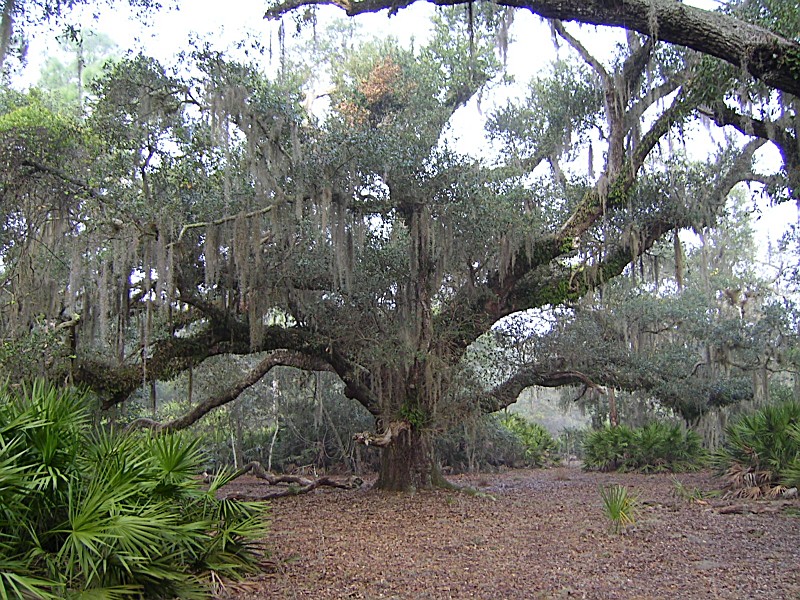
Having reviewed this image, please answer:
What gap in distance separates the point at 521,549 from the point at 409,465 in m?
4.46

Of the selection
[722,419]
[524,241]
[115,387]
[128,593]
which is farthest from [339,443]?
[128,593]

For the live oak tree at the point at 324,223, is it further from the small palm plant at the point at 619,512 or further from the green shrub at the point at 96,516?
the green shrub at the point at 96,516

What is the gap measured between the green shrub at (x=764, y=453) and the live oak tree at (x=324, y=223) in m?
3.47

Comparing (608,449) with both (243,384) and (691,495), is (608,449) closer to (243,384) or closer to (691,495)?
(691,495)

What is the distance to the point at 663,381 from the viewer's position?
14.3 meters

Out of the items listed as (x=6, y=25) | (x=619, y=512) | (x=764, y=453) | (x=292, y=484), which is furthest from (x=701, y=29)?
(x=292, y=484)

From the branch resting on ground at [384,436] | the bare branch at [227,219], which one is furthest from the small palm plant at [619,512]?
the bare branch at [227,219]

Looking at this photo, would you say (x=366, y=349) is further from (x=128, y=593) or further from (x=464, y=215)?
(x=128, y=593)

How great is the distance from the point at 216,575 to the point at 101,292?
15.1 ft

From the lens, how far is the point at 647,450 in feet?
52.6

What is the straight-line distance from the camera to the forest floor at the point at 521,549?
17.1ft

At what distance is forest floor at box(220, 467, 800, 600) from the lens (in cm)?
521

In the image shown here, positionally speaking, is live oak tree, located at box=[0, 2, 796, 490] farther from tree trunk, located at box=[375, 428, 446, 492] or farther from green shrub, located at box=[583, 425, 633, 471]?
green shrub, located at box=[583, 425, 633, 471]

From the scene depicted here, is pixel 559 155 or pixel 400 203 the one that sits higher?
pixel 559 155
